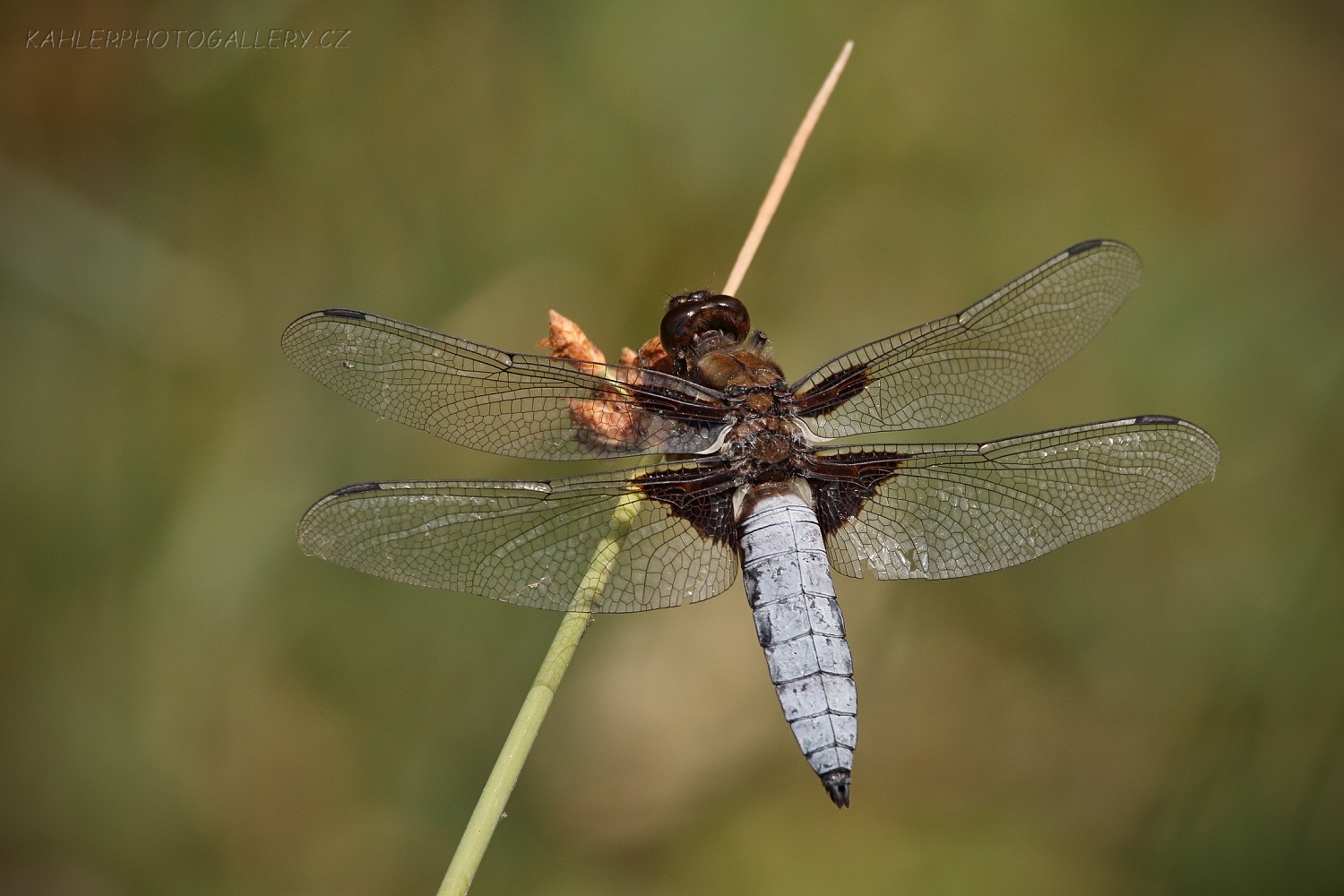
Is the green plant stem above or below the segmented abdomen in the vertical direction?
below

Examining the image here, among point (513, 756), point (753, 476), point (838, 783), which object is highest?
point (753, 476)

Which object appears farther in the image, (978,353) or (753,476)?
(978,353)

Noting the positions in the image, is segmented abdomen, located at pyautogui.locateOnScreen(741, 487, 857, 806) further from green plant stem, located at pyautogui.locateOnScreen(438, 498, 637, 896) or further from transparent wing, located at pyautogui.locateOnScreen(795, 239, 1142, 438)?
green plant stem, located at pyautogui.locateOnScreen(438, 498, 637, 896)

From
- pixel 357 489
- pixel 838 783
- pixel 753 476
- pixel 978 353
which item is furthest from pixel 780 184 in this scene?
pixel 838 783

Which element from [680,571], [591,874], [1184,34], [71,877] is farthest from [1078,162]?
[71,877]

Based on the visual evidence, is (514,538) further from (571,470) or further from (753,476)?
(571,470)

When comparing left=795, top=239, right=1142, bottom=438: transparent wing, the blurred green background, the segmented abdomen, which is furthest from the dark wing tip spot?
the blurred green background

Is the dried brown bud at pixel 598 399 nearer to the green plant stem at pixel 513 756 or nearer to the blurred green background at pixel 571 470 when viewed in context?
the green plant stem at pixel 513 756

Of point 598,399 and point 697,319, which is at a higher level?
point 697,319
